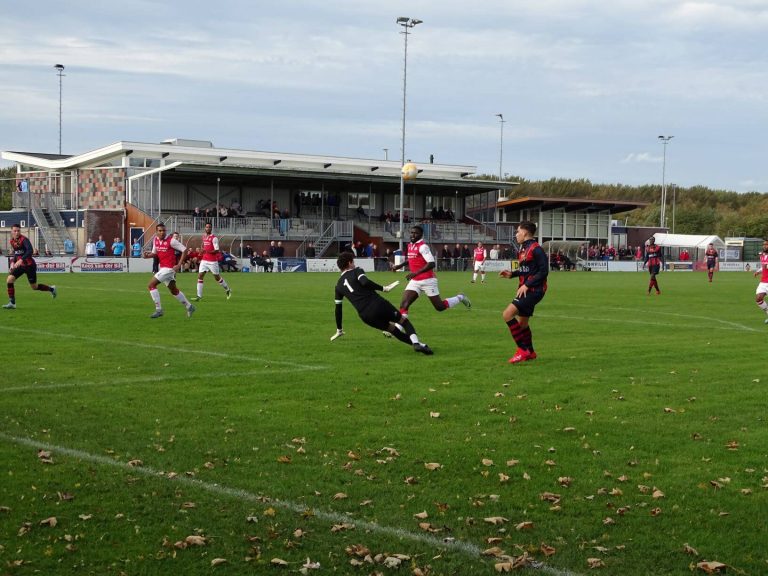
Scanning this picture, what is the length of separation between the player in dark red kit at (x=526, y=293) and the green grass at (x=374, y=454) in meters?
0.53

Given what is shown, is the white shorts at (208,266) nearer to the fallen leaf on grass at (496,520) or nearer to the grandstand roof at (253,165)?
the fallen leaf on grass at (496,520)

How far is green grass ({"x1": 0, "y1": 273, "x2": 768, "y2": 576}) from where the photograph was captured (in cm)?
621

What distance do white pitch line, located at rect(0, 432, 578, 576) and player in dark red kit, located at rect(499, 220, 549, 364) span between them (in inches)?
308

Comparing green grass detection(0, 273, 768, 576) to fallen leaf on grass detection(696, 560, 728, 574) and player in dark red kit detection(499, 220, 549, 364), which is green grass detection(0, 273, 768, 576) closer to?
fallen leaf on grass detection(696, 560, 728, 574)

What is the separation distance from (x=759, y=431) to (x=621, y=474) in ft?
8.11

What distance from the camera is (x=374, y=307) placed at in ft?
51.2

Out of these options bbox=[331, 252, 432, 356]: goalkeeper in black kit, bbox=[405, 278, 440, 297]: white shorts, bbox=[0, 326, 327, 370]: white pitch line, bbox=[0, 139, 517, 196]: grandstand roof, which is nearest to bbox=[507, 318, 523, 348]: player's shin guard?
bbox=[331, 252, 432, 356]: goalkeeper in black kit

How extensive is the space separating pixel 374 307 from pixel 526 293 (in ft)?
8.31

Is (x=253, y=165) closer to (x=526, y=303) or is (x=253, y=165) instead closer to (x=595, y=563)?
(x=526, y=303)

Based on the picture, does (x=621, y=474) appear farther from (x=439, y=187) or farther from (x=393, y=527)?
(x=439, y=187)

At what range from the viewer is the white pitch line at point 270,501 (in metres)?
6.21

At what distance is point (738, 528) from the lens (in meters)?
6.64

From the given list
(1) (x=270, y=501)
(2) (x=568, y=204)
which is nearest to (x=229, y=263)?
(2) (x=568, y=204)

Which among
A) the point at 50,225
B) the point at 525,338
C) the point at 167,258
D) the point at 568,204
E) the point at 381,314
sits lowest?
the point at 525,338
